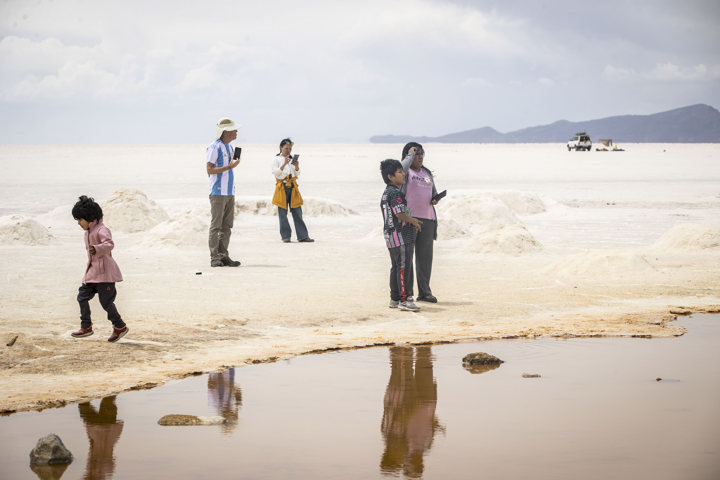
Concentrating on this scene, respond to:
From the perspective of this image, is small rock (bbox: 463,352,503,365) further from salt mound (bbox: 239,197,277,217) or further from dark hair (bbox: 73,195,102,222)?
salt mound (bbox: 239,197,277,217)

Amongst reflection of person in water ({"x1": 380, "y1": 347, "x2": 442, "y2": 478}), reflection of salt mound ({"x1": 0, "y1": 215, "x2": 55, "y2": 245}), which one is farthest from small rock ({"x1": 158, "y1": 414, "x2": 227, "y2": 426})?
reflection of salt mound ({"x1": 0, "y1": 215, "x2": 55, "y2": 245})

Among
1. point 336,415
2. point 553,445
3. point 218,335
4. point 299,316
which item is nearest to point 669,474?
point 553,445

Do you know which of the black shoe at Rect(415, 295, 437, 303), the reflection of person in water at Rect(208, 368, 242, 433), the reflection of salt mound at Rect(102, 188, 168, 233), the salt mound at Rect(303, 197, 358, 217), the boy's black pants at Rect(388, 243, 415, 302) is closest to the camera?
the reflection of person in water at Rect(208, 368, 242, 433)

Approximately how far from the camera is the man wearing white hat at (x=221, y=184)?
11531 mm

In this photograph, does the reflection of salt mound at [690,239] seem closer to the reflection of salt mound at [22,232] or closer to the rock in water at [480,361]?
the rock in water at [480,361]

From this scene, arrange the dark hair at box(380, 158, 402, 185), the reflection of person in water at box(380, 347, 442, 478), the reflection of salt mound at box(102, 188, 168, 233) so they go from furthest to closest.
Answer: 1. the reflection of salt mound at box(102, 188, 168, 233)
2. the dark hair at box(380, 158, 402, 185)
3. the reflection of person in water at box(380, 347, 442, 478)

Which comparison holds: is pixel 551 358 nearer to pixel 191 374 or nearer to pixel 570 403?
pixel 570 403

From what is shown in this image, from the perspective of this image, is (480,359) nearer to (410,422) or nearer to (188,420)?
(410,422)

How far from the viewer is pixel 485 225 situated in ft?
55.3

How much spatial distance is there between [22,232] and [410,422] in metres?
11.3

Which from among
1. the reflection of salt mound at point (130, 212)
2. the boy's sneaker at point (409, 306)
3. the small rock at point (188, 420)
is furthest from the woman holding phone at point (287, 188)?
the small rock at point (188, 420)

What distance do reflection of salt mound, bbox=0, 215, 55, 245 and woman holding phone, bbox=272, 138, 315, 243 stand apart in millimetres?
3751

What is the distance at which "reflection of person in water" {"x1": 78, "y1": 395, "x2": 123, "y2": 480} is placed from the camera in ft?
13.6

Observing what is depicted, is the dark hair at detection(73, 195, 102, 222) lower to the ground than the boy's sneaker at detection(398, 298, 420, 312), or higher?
higher
